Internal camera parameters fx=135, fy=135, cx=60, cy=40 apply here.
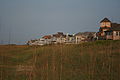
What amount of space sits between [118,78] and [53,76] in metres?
1.58

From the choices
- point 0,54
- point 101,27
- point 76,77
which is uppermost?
point 101,27

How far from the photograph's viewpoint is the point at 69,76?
3.94 meters

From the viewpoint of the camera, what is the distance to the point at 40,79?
3.22 metres

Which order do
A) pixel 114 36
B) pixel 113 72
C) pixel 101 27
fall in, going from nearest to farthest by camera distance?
pixel 113 72
pixel 114 36
pixel 101 27

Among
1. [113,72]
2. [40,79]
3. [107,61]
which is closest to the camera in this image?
[40,79]

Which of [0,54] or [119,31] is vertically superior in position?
[119,31]

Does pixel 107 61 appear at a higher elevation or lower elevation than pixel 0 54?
lower

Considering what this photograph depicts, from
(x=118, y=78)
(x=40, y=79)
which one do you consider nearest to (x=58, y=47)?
(x=40, y=79)

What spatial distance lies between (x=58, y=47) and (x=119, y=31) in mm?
16828

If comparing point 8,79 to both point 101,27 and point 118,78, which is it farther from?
point 101,27

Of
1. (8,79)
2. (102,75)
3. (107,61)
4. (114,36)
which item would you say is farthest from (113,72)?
(114,36)

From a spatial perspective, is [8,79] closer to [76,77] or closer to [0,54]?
[0,54]

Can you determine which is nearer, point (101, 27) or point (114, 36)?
point (114, 36)

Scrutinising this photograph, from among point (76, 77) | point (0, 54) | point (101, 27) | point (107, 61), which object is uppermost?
point (101, 27)
